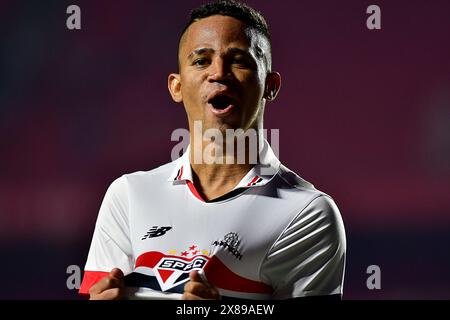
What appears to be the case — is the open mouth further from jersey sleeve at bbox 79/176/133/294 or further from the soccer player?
jersey sleeve at bbox 79/176/133/294

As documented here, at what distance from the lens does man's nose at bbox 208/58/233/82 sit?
1.73m

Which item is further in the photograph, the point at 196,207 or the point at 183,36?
the point at 183,36

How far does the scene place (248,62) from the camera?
69.8 inches

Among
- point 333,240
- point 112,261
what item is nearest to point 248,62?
point 333,240

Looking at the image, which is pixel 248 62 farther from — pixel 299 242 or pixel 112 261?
pixel 112 261

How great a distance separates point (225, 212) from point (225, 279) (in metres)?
0.16

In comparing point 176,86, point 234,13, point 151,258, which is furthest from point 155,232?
point 234,13

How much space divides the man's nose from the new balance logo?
0.38 m

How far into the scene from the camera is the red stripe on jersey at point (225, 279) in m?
1.66

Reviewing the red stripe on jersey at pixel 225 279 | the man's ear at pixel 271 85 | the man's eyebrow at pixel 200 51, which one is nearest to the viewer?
the red stripe on jersey at pixel 225 279

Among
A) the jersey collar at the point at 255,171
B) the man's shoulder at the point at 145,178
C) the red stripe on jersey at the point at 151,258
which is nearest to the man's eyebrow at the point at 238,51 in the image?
the jersey collar at the point at 255,171

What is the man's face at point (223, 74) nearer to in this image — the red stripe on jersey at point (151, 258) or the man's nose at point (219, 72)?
the man's nose at point (219, 72)
